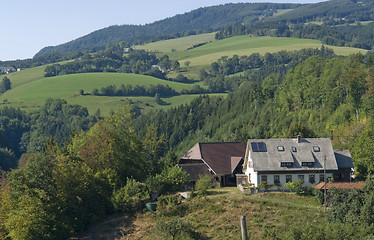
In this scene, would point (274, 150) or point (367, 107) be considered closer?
point (274, 150)

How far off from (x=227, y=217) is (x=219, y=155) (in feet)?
60.9

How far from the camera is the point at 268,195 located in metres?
70.5

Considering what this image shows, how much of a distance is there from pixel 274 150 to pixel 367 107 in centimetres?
3661

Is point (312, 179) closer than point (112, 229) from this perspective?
No

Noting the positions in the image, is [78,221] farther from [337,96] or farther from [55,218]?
[337,96]

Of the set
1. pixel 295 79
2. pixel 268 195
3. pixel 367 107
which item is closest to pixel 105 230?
pixel 268 195

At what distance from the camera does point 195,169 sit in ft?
267

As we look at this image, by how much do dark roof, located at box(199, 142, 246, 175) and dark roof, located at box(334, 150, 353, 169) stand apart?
14541 millimetres

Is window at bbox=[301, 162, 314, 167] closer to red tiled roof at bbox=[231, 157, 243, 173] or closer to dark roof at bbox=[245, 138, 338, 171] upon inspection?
dark roof at bbox=[245, 138, 338, 171]

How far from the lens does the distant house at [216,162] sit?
267 feet

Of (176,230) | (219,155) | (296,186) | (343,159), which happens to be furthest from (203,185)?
(343,159)

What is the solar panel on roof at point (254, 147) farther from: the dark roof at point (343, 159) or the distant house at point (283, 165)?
the dark roof at point (343, 159)

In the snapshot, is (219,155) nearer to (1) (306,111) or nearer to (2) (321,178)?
(2) (321,178)

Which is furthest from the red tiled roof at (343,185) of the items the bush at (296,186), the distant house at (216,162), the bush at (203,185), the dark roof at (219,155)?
the dark roof at (219,155)
